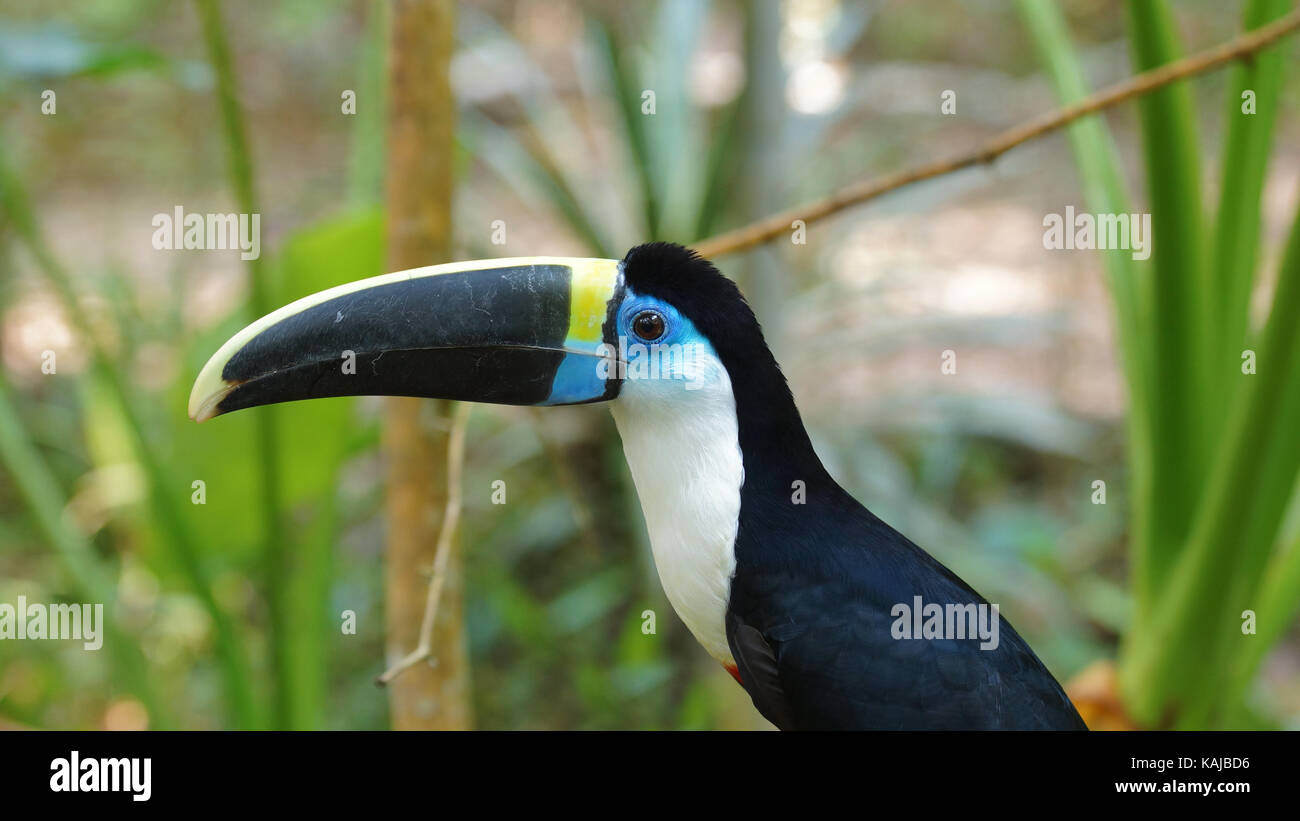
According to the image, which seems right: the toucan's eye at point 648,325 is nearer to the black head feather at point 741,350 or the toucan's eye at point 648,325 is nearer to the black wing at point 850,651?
the black head feather at point 741,350

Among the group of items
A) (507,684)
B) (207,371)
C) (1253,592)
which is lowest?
Result: (507,684)

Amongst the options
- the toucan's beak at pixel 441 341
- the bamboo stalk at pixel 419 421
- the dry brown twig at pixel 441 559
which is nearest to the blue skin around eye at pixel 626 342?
the toucan's beak at pixel 441 341

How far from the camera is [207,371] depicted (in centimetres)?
84

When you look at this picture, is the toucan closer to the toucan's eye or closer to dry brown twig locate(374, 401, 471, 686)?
the toucan's eye

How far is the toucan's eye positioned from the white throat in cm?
4

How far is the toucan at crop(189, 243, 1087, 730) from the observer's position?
3.13 feet

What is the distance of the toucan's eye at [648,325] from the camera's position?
3.22 feet

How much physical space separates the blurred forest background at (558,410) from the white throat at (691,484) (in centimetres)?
33

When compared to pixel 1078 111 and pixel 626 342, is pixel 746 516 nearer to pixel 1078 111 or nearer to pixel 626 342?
pixel 626 342

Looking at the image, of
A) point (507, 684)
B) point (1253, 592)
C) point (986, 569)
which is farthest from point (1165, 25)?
point (507, 684)

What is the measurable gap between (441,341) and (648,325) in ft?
0.64

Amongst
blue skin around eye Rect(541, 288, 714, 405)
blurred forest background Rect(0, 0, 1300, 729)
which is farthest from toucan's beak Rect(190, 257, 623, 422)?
blurred forest background Rect(0, 0, 1300, 729)
